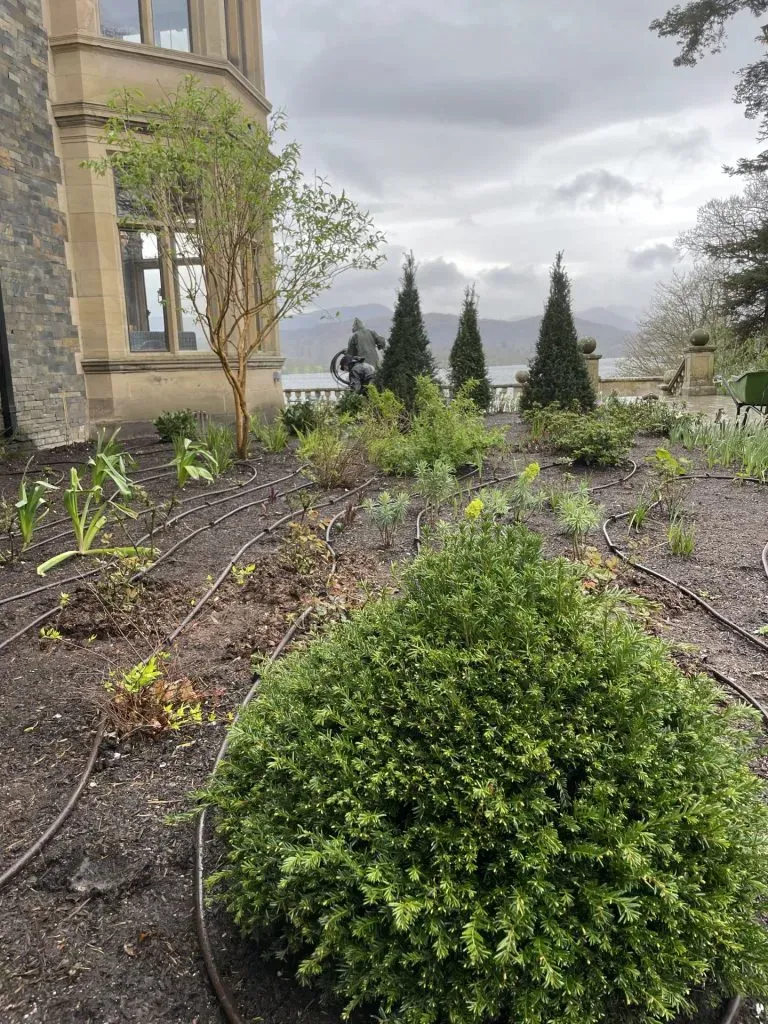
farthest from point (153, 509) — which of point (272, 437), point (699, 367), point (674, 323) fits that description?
point (674, 323)

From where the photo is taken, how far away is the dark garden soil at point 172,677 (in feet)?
4.71

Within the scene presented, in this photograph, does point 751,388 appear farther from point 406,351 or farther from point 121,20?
point 121,20

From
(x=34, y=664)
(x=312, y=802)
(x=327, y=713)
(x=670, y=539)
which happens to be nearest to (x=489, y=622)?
(x=327, y=713)

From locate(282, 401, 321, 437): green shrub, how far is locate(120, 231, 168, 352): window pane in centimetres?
238

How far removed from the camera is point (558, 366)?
10.4 metres

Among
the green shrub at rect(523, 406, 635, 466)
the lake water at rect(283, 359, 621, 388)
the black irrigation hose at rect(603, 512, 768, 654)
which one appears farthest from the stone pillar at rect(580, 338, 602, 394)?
the black irrigation hose at rect(603, 512, 768, 654)

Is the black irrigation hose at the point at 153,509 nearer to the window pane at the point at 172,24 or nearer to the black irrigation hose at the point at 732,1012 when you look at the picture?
the black irrigation hose at the point at 732,1012

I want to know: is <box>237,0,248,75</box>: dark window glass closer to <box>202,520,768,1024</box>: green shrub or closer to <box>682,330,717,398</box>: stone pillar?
<box>682,330,717,398</box>: stone pillar

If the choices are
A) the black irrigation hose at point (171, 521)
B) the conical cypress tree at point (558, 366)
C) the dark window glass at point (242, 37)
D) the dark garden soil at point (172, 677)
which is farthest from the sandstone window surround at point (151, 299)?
the conical cypress tree at point (558, 366)

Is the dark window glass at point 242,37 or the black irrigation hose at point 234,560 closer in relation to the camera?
the black irrigation hose at point 234,560

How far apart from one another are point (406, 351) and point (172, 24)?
18.3 ft

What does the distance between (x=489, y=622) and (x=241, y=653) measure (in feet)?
5.24

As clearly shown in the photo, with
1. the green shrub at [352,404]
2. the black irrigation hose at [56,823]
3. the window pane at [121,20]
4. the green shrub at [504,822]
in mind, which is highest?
the window pane at [121,20]

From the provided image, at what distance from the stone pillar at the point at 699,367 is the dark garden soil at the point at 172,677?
9.98 m
